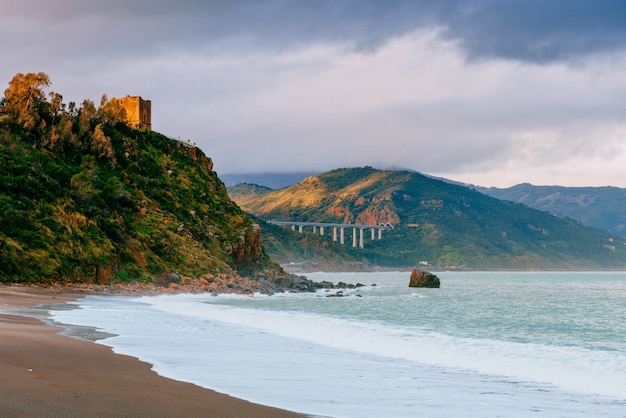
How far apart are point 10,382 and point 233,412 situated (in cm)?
315

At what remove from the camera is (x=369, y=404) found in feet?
36.5

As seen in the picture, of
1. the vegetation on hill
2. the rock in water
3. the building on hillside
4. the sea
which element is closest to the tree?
the vegetation on hill

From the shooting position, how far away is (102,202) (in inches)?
2388

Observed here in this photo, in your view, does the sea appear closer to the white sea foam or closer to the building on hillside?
the white sea foam

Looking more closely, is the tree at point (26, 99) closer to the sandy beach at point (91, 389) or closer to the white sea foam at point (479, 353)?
the white sea foam at point (479, 353)

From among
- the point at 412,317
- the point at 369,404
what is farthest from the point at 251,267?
the point at 369,404

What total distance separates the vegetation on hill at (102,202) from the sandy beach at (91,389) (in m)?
29.6

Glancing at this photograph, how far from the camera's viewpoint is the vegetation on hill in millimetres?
46469

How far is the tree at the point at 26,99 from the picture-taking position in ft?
210

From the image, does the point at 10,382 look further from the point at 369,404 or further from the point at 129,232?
the point at 129,232

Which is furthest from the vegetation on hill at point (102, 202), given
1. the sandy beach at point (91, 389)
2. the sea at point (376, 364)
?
the sandy beach at point (91, 389)

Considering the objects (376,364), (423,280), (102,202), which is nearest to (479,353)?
(376,364)

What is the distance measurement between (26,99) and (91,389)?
6183 centimetres

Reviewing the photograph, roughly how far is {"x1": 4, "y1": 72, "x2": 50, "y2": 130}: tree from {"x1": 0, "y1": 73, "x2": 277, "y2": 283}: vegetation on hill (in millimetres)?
106
